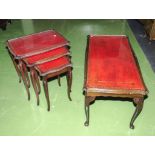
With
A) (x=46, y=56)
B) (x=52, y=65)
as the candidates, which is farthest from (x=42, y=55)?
(x=52, y=65)

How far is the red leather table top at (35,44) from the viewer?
291 centimetres

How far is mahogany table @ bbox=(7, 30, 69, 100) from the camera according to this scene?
2.90 meters

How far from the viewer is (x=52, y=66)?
9.16ft

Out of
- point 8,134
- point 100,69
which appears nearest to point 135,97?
point 100,69

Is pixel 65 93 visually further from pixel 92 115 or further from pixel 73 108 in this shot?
pixel 92 115

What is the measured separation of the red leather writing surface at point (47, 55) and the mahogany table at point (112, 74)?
15.2 inches

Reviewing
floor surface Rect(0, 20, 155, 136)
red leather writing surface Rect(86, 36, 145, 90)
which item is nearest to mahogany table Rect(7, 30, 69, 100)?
floor surface Rect(0, 20, 155, 136)

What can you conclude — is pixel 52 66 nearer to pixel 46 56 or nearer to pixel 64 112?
pixel 46 56

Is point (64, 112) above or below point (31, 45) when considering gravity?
below

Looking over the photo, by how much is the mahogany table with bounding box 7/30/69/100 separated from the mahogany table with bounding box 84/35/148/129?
1.77 ft

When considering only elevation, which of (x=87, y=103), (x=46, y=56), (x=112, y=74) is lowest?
(x=87, y=103)

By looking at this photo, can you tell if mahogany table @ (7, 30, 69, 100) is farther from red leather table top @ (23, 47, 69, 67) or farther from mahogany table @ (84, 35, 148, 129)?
mahogany table @ (84, 35, 148, 129)

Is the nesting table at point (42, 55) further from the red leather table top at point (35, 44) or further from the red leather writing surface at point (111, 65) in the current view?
the red leather writing surface at point (111, 65)

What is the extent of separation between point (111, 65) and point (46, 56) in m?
0.92
